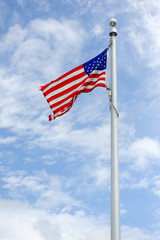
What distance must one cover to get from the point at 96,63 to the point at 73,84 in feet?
4.91

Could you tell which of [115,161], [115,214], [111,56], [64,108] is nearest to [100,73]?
[111,56]

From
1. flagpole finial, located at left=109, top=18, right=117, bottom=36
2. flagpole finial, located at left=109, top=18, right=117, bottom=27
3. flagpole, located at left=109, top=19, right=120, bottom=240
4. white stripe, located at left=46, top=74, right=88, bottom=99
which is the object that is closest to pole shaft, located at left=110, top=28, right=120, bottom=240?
flagpole, located at left=109, top=19, right=120, bottom=240

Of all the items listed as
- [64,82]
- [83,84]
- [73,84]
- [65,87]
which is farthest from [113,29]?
[65,87]

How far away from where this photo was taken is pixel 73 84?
54.0 feet

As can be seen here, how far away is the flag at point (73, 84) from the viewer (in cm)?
1574

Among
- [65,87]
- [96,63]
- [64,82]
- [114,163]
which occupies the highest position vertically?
[96,63]

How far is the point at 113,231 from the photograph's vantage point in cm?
1207

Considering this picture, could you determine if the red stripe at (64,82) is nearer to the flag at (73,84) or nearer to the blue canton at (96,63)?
the flag at (73,84)

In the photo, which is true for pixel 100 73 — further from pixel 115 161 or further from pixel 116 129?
pixel 115 161

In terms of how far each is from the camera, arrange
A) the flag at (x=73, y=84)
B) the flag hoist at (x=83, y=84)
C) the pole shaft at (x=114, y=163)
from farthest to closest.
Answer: the flag at (x=73, y=84) < the flag hoist at (x=83, y=84) < the pole shaft at (x=114, y=163)

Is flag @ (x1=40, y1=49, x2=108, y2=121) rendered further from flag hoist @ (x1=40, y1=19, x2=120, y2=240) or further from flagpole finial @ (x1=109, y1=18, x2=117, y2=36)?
flagpole finial @ (x1=109, y1=18, x2=117, y2=36)

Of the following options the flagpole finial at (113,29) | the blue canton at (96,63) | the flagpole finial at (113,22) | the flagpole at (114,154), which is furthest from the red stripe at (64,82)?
the flagpole finial at (113,22)

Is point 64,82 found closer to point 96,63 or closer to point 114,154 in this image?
point 96,63

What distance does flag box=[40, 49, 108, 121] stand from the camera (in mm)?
15742
